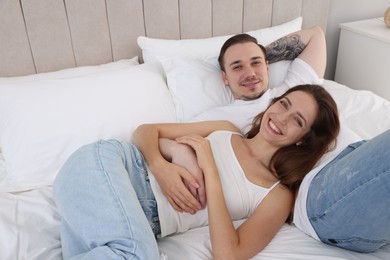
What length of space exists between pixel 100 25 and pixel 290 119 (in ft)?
3.12

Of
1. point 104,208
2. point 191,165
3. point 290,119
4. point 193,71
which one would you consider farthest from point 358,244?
point 193,71

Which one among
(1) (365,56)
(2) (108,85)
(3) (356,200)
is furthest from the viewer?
(1) (365,56)

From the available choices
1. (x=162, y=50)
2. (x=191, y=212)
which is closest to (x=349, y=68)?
(x=162, y=50)

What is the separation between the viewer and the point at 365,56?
195 centimetres

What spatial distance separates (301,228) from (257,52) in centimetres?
77

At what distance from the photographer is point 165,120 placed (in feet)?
4.56

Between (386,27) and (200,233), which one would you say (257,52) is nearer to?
(200,233)

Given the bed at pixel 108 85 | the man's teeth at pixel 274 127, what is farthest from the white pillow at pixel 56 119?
the man's teeth at pixel 274 127

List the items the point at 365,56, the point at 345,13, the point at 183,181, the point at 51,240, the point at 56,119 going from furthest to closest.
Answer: the point at 345,13 → the point at 365,56 → the point at 56,119 → the point at 183,181 → the point at 51,240

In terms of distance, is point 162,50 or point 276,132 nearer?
point 276,132

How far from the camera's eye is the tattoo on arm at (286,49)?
1.61 m

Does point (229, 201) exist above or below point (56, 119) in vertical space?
below

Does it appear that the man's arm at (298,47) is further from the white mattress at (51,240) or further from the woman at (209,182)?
the white mattress at (51,240)

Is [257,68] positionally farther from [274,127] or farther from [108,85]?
[108,85]
